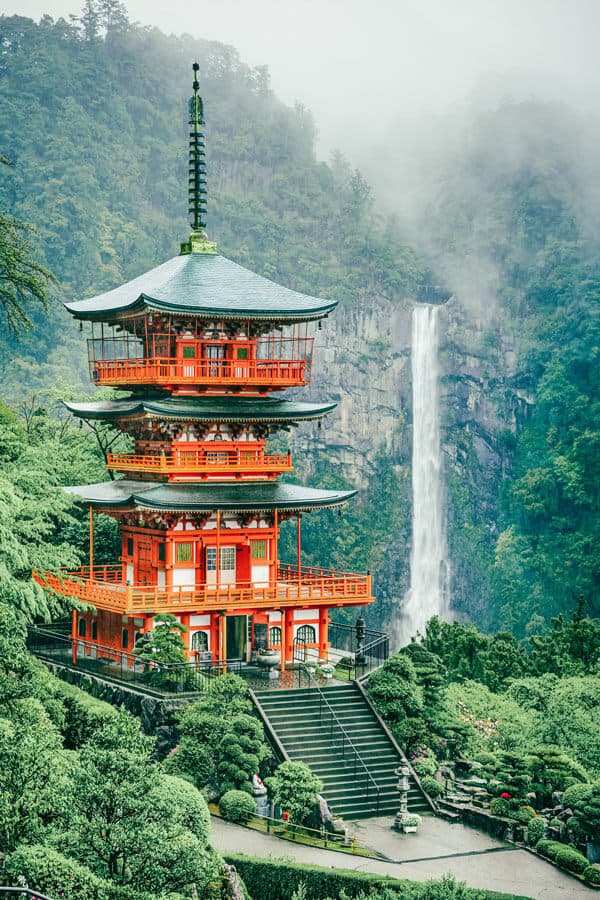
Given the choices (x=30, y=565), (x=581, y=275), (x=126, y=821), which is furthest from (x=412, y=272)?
(x=126, y=821)

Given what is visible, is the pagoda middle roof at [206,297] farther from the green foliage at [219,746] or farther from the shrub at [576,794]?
the shrub at [576,794]

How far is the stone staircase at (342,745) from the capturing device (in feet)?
95.7

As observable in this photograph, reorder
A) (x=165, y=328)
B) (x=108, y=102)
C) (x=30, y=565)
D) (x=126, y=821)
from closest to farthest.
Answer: (x=126, y=821)
(x=30, y=565)
(x=165, y=328)
(x=108, y=102)

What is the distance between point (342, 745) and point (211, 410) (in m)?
9.26

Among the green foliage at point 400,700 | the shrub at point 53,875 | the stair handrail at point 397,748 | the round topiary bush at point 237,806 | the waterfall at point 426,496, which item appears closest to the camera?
the shrub at point 53,875

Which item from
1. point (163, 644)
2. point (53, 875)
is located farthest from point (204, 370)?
point (53, 875)

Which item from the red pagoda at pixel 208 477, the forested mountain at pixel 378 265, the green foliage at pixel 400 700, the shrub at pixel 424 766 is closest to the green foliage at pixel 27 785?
the shrub at pixel 424 766

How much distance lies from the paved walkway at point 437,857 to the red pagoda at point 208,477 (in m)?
7.17

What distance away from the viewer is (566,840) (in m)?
27.3

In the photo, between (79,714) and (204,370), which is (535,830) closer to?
(79,714)

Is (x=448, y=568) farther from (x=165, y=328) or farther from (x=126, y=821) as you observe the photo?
(x=126, y=821)

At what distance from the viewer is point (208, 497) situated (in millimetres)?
34031

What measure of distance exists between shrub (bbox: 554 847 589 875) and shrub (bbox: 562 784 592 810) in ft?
3.65

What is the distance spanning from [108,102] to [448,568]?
45952mm
